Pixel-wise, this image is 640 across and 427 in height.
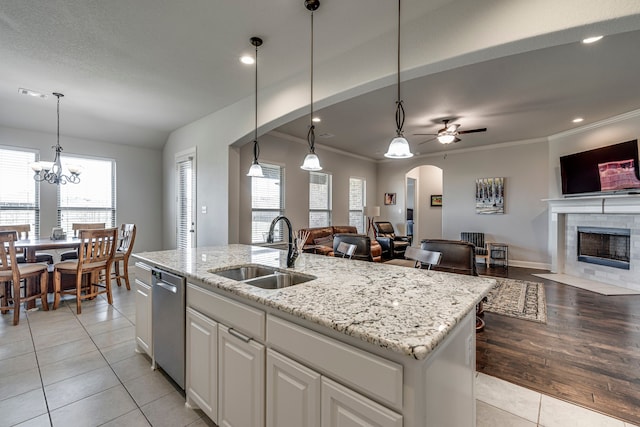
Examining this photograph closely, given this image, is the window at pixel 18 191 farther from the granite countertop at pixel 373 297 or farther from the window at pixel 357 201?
the window at pixel 357 201

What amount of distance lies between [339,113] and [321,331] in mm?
4180

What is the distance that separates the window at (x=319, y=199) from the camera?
268 inches

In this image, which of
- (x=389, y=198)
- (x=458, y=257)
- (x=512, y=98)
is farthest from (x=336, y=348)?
(x=389, y=198)

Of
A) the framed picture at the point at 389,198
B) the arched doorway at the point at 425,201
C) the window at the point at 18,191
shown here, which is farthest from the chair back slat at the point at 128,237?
the arched doorway at the point at 425,201

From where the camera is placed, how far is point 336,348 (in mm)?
1018

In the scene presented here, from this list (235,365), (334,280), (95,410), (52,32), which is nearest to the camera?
(235,365)

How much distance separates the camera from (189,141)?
17.7ft

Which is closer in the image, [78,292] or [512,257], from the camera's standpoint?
[78,292]

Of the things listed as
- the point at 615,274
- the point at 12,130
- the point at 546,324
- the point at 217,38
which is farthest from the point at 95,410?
the point at 615,274

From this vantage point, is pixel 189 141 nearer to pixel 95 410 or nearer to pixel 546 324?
pixel 95 410

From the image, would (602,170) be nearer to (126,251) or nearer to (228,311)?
(228,311)

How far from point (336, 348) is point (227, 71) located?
342cm

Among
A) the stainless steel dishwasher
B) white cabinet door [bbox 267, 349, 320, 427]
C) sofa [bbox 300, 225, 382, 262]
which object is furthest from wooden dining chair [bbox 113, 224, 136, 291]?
white cabinet door [bbox 267, 349, 320, 427]

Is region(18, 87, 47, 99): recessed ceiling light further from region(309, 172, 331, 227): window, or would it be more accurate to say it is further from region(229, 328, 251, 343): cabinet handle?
region(229, 328, 251, 343): cabinet handle
